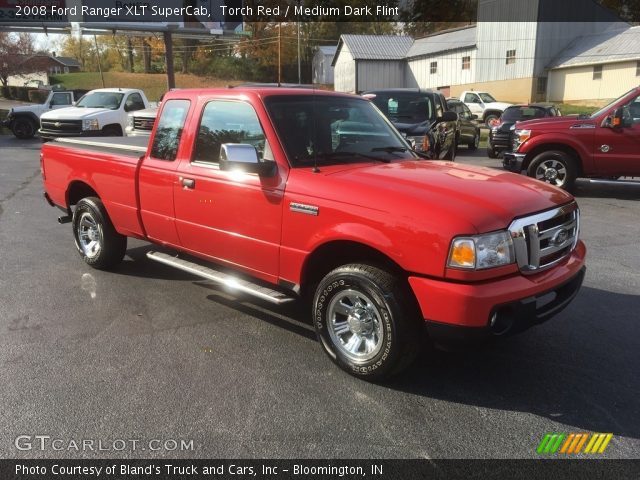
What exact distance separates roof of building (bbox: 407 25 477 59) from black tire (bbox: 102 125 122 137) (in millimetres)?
33592

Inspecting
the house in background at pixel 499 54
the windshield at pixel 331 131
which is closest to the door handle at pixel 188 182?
the windshield at pixel 331 131

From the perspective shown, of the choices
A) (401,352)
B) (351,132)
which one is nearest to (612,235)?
(351,132)

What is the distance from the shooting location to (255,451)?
2.80 metres

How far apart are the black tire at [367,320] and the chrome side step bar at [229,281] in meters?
0.36

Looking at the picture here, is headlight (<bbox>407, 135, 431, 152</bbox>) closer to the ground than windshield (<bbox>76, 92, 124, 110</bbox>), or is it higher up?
closer to the ground

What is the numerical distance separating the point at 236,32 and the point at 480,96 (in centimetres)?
1449

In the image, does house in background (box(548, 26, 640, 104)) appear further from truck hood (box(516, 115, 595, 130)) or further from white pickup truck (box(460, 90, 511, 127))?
truck hood (box(516, 115, 595, 130))

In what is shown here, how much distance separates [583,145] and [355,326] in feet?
25.4

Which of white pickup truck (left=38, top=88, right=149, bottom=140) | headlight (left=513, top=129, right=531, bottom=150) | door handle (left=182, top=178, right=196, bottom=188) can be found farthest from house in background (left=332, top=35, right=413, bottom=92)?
door handle (left=182, top=178, right=196, bottom=188)

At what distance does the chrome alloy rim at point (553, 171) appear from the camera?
9734 mm

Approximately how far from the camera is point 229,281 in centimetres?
418

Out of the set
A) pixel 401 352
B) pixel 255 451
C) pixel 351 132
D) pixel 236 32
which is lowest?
pixel 255 451

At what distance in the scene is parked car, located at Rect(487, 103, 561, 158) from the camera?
586 inches

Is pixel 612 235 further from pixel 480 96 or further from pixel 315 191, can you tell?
pixel 480 96
